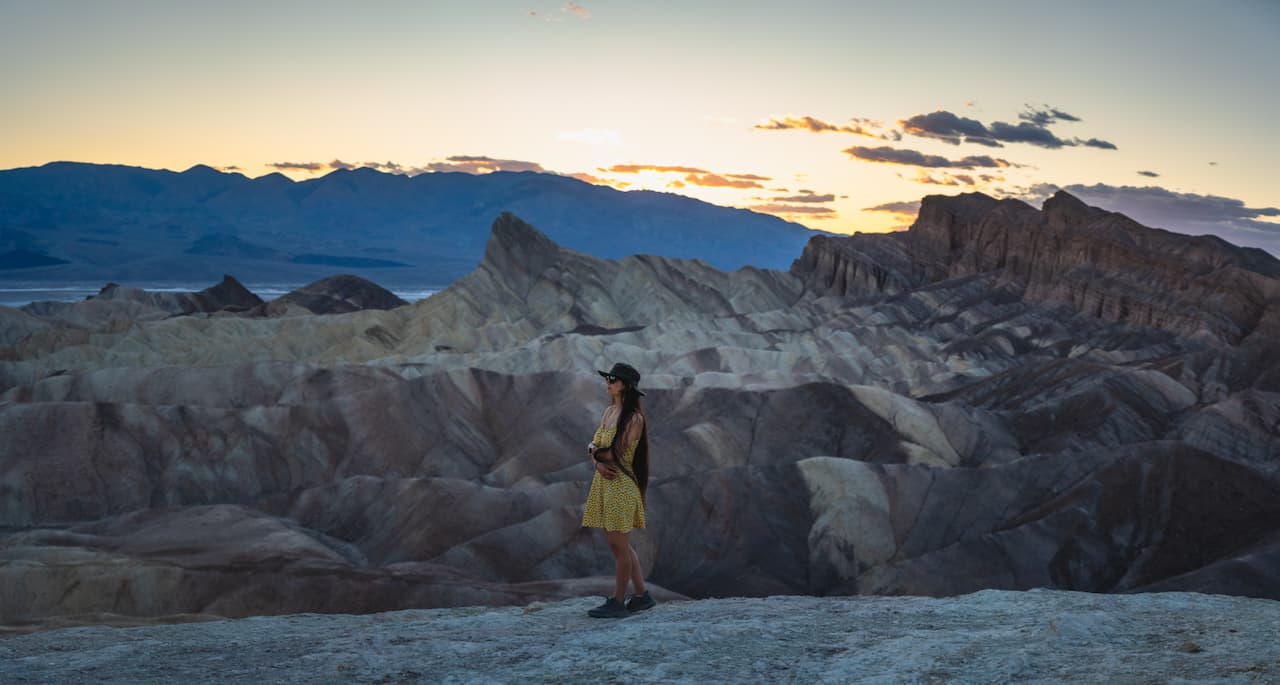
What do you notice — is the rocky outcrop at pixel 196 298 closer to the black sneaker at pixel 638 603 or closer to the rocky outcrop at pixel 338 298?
the rocky outcrop at pixel 338 298

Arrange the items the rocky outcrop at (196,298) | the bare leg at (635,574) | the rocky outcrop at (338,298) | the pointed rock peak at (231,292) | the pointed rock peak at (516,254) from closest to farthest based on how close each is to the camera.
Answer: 1. the bare leg at (635,574)
2. the pointed rock peak at (516,254)
3. the rocky outcrop at (338,298)
4. the rocky outcrop at (196,298)
5. the pointed rock peak at (231,292)

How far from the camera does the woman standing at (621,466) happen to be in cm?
966

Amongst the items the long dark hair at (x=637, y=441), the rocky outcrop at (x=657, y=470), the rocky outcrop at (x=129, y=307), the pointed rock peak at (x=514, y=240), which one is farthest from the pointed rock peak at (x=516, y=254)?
the long dark hair at (x=637, y=441)

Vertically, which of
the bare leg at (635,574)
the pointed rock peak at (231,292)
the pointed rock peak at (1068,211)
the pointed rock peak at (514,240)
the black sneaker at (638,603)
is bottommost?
the pointed rock peak at (231,292)

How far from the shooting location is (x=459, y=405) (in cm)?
4362

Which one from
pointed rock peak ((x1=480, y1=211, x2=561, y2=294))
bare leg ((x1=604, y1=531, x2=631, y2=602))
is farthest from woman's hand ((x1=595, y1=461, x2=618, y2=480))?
pointed rock peak ((x1=480, y1=211, x2=561, y2=294))

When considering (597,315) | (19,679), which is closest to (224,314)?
(597,315)

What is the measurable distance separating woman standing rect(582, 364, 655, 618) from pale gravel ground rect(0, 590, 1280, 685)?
912 millimetres

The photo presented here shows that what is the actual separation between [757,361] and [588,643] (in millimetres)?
56602

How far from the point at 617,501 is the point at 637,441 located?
0.60 m

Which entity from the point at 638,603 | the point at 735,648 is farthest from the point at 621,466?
the point at 735,648

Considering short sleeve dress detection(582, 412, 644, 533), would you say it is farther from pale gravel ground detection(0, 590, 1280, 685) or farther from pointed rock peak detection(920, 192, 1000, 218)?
pointed rock peak detection(920, 192, 1000, 218)

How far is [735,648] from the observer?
348 inches

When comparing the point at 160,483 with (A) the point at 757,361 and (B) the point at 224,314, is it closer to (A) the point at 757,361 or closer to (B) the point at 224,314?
(A) the point at 757,361
